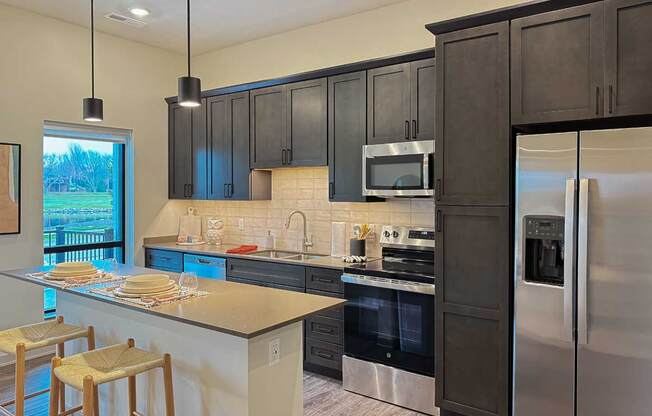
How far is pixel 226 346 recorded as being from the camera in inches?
88.4

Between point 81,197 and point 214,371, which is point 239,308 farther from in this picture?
point 81,197

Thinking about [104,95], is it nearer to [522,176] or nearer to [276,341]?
[276,341]

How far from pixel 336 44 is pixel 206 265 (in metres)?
2.50

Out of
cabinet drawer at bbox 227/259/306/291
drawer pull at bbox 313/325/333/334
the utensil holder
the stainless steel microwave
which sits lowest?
drawer pull at bbox 313/325/333/334

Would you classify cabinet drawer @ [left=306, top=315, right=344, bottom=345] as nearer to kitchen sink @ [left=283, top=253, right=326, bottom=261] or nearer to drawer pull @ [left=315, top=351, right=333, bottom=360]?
drawer pull @ [left=315, top=351, right=333, bottom=360]

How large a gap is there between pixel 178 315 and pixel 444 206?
1760mm

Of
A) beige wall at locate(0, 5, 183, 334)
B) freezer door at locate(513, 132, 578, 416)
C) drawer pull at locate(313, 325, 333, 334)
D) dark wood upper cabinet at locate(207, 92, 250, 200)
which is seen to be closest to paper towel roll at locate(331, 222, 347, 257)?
drawer pull at locate(313, 325, 333, 334)

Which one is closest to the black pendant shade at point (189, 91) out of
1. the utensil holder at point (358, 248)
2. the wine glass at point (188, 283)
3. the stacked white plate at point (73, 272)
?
the wine glass at point (188, 283)

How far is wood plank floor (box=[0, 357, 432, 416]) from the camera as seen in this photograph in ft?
10.8

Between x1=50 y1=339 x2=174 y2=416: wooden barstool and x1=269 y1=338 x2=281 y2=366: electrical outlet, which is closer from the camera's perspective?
x1=50 y1=339 x2=174 y2=416: wooden barstool

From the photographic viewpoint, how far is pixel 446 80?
301 centimetres

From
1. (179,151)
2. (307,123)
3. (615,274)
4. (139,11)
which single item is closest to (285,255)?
(307,123)

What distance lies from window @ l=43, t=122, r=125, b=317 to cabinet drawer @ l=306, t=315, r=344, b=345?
8.39 feet

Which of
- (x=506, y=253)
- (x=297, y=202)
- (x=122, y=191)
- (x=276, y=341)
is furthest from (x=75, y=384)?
(x=122, y=191)
